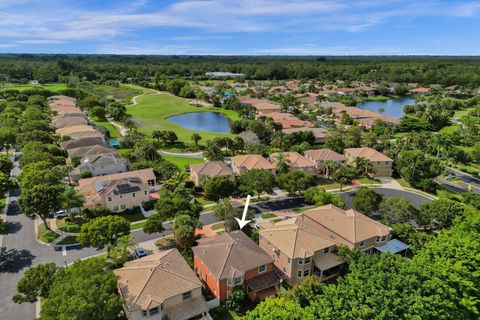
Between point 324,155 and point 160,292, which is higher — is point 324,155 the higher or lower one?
the lower one

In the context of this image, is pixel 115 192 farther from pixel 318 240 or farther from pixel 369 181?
pixel 369 181

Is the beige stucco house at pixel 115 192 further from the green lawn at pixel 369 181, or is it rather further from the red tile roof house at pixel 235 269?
the green lawn at pixel 369 181

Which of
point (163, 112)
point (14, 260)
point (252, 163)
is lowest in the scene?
point (14, 260)

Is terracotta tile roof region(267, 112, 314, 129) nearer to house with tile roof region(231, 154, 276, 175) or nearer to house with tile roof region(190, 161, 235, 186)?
house with tile roof region(231, 154, 276, 175)

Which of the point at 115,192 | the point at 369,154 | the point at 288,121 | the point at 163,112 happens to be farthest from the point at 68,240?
the point at 163,112

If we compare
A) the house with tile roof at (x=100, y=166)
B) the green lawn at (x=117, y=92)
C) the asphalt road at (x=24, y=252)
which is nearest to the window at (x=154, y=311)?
the asphalt road at (x=24, y=252)
